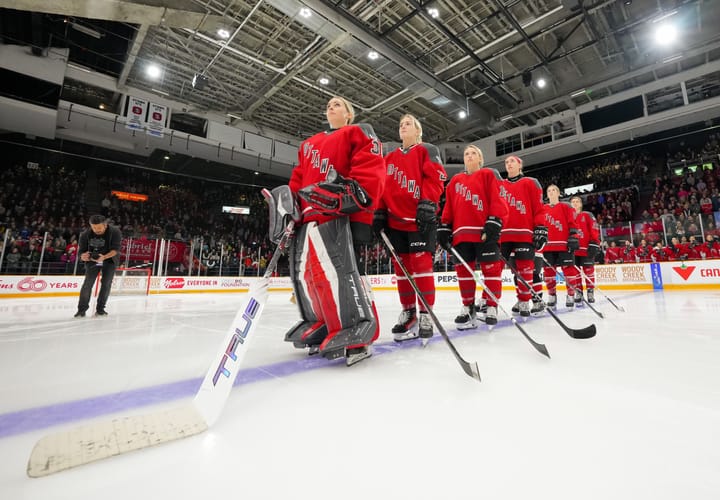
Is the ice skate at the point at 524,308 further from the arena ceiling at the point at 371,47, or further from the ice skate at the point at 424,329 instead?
the arena ceiling at the point at 371,47

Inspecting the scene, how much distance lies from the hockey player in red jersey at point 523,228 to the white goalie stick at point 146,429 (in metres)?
2.86

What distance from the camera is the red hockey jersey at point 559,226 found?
441 centimetres

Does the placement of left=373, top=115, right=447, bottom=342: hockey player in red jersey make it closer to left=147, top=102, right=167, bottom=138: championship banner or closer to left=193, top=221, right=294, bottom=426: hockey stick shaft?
left=193, top=221, right=294, bottom=426: hockey stick shaft

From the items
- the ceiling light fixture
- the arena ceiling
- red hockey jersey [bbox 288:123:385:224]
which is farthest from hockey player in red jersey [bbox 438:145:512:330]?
the ceiling light fixture

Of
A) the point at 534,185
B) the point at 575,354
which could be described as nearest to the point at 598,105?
the point at 534,185

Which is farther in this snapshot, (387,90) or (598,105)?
(598,105)

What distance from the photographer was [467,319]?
2713mm

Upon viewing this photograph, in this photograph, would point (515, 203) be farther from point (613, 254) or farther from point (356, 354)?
point (613, 254)

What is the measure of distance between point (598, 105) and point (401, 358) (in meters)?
16.5

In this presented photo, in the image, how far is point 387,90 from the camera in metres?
12.1

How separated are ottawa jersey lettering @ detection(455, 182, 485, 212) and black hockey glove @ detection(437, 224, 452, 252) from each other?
0.97 ft

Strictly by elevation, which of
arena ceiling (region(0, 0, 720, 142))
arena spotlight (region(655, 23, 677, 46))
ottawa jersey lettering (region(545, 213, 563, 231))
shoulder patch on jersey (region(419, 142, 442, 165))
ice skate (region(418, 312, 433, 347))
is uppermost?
arena ceiling (region(0, 0, 720, 142))

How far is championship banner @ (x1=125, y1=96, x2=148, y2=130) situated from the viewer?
11.6 meters

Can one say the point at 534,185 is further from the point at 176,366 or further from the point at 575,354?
the point at 176,366
